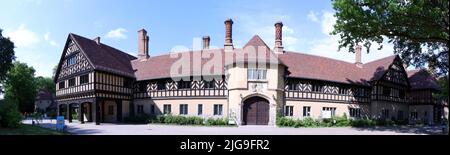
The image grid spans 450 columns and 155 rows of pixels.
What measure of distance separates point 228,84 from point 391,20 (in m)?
13.8

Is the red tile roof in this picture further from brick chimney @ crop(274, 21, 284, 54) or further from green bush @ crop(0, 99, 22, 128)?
green bush @ crop(0, 99, 22, 128)

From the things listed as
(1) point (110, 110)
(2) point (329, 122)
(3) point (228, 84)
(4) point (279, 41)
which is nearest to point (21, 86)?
(1) point (110, 110)

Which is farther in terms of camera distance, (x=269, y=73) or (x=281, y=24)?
(x=281, y=24)

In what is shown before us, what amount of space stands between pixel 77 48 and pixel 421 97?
130 feet

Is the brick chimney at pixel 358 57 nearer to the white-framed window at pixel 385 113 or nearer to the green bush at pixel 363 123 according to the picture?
the white-framed window at pixel 385 113

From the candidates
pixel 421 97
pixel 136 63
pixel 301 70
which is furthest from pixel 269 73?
pixel 421 97

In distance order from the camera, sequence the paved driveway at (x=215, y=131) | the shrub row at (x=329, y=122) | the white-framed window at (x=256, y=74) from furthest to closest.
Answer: the white-framed window at (x=256, y=74) → the shrub row at (x=329, y=122) → the paved driveway at (x=215, y=131)

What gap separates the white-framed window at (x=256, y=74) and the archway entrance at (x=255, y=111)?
1776 millimetres

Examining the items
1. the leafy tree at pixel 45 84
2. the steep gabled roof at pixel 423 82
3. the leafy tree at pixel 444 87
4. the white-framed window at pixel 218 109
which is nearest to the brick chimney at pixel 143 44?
the white-framed window at pixel 218 109

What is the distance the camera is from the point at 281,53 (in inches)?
1234

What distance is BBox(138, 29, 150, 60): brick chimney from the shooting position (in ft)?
118

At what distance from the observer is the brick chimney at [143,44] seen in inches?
1412
